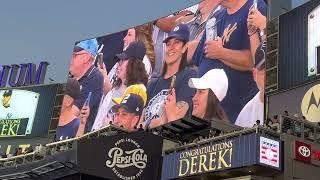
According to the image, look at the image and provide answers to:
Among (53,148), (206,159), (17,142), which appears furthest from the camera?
(17,142)

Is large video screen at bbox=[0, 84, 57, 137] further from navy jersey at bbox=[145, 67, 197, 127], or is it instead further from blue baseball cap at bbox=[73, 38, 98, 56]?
navy jersey at bbox=[145, 67, 197, 127]

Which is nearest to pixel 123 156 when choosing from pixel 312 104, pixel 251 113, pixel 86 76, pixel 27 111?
pixel 251 113

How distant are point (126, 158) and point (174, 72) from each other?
1788 cm

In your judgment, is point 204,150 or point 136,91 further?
point 136,91

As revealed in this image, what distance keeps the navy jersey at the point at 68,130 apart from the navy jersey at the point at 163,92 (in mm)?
8709

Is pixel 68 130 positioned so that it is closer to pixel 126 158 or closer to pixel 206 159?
pixel 126 158

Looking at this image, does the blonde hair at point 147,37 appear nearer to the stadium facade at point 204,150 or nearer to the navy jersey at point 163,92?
the navy jersey at point 163,92

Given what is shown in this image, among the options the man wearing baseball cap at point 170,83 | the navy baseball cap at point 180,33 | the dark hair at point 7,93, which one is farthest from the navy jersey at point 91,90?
the dark hair at point 7,93

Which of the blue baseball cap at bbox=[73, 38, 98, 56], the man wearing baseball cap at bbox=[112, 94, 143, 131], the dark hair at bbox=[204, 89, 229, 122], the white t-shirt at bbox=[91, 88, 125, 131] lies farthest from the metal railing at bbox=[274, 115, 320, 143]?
the blue baseball cap at bbox=[73, 38, 98, 56]

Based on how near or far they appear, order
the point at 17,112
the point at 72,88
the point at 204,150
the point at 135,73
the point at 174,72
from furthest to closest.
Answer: the point at 17,112 < the point at 72,88 < the point at 135,73 < the point at 174,72 < the point at 204,150

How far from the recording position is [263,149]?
2319 cm

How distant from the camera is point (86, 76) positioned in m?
54.5

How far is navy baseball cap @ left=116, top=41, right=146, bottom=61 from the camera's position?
50.0 meters

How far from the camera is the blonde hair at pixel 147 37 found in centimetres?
4872
